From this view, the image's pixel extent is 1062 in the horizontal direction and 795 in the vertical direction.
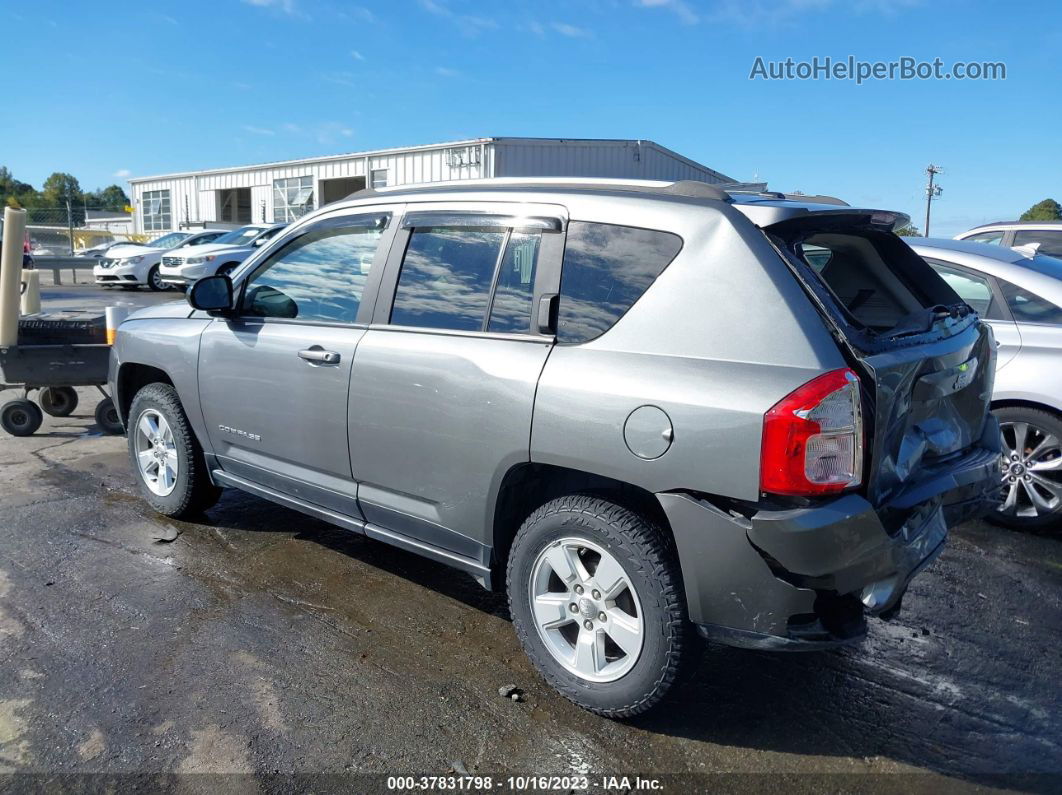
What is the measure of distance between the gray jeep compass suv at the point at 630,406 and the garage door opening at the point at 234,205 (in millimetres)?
36507

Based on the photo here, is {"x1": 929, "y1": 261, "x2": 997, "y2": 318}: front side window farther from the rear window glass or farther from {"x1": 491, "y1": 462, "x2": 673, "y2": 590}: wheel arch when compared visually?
{"x1": 491, "y1": 462, "x2": 673, "y2": 590}: wheel arch

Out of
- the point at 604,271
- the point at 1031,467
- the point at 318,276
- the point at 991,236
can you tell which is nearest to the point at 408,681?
the point at 604,271

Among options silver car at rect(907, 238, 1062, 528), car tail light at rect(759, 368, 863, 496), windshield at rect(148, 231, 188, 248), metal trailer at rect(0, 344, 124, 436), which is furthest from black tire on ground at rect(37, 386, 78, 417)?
windshield at rect(148, 231, 188, 248)

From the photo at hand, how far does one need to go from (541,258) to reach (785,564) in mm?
1461

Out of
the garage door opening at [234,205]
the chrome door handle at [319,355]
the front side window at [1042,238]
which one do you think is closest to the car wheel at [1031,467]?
the chrome door handle at [319,355]

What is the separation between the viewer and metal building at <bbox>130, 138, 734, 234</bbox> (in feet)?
79.3

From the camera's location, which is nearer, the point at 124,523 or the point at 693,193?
the point at 693,193

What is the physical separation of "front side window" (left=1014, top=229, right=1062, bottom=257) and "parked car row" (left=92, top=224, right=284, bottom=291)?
15184 mm

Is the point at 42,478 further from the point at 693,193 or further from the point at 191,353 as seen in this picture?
the point at 693,193

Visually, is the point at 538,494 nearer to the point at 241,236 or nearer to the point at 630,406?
the point at 630,406

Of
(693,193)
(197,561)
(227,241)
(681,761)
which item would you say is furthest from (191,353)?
(227,241)

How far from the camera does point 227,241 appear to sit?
20.6m

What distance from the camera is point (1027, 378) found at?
4863mm

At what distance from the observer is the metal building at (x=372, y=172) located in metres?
24.2
